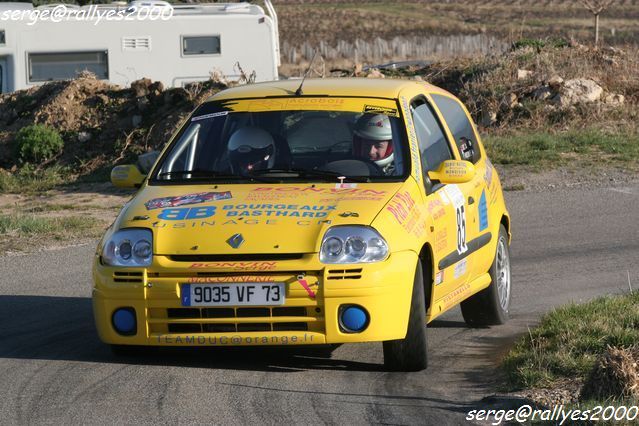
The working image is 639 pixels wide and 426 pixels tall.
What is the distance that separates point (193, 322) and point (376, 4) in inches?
2750

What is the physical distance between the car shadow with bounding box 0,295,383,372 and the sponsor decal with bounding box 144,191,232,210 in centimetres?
84

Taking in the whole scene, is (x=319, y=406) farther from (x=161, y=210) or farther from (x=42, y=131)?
(x=42, y=131)

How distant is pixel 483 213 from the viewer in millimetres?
8438

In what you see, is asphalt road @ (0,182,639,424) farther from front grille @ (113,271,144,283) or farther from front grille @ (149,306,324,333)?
front grille @ (113,271,144,283)

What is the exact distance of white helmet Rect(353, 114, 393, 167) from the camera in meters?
7.79

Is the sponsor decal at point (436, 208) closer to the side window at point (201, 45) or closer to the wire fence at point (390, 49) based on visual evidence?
the side window at point (201, 45)

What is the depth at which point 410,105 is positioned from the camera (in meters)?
8.06

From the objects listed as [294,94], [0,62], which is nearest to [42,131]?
[0,62]

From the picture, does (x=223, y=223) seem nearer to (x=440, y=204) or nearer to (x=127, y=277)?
(x=127, y=277)

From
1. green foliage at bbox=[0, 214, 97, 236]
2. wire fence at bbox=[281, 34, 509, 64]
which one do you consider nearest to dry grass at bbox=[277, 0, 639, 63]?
wire fence at bbox=[281, 34, 509, 64]

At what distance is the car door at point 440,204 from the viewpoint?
7383mm

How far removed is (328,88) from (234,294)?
2.01 metres

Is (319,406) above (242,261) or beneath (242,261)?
beneath

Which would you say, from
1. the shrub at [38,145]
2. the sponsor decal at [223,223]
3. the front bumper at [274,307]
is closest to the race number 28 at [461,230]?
the front bumper at [274,307]
